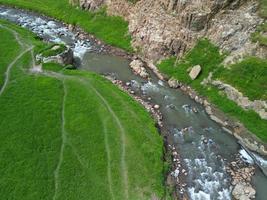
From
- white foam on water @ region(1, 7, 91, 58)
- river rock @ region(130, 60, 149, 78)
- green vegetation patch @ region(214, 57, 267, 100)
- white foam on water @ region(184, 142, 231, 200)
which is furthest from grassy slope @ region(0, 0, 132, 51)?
white foam on water @ region(184, 142, 231, 200)

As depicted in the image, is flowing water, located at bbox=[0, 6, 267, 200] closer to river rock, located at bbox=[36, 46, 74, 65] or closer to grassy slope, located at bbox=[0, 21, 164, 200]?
river rock, located at bbox=[36, 46, 74, 65]

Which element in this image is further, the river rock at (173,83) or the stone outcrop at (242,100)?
the river rock at (173,83)

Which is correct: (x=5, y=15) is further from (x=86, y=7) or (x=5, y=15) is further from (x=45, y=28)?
(x=86, y=7)

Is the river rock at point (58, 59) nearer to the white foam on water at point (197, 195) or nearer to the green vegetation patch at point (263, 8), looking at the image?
the white foam on water at point (197, 195)

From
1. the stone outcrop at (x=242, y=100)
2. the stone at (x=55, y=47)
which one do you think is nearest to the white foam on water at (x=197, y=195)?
the stone outcrop at (x=242, y=100)

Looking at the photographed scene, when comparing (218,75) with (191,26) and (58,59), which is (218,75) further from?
(58,59)

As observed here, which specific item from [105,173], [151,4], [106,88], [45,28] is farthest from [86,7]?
[105,173]
